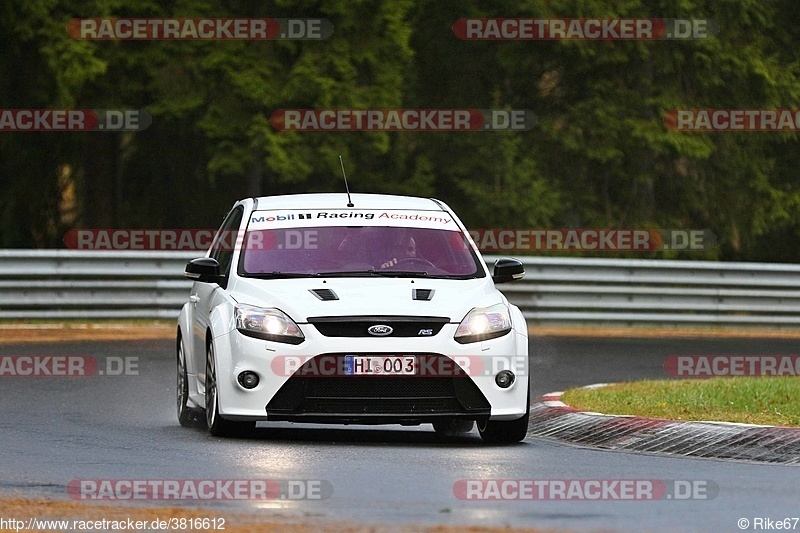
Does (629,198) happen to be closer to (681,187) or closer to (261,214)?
(681,187)

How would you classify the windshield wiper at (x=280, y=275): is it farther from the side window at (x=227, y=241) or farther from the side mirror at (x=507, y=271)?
the side mirror at (x=507, y=271)

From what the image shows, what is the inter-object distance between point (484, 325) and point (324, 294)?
3.46ft

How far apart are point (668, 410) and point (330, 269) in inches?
116

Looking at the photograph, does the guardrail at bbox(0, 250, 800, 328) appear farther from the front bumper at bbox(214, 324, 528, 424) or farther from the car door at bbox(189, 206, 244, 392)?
the front bumper at bbox(214, 324, 528, 424)

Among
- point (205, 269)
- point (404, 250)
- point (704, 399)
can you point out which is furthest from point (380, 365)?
point (704, 399)

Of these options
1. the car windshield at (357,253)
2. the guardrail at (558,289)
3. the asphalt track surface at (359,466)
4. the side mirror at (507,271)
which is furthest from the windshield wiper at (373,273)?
the guardrail at (558,289)

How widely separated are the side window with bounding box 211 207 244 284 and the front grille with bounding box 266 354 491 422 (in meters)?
1.57

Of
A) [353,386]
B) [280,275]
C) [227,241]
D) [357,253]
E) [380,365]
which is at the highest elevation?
[227,241]

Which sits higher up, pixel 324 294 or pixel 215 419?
pixel 324 294

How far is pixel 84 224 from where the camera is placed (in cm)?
3334

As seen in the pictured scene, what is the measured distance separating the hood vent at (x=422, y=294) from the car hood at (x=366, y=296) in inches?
0.8

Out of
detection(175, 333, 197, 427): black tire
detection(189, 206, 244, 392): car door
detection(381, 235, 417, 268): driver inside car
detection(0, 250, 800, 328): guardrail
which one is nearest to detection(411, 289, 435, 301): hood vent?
detection(381, 235, 417, 268): driver inside car

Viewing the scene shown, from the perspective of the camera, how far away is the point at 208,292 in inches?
537

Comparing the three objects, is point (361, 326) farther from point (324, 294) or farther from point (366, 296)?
point (324, 294)
